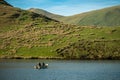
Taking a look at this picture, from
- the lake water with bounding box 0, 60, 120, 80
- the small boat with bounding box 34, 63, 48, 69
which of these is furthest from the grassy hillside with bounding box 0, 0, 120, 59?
the lake water with bounding box 0, 60, 120, 80

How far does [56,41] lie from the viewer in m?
119

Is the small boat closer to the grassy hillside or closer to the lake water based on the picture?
the lake water

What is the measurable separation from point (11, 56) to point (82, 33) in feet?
106

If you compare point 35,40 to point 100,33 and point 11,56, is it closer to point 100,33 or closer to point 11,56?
point 11,56

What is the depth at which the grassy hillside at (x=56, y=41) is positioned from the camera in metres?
108

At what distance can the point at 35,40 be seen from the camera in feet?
405

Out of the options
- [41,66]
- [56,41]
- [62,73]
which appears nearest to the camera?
[62,73]

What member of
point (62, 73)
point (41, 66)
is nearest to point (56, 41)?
point (41, 66)

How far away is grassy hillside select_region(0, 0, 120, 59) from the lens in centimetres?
10812

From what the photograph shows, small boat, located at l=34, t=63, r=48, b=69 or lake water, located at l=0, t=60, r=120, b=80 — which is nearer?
lake water, located at l=0, t=60, r=120, b=80

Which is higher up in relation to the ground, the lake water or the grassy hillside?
the grassy hillside

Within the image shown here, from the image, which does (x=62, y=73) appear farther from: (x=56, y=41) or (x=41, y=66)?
(x=56, y=41)

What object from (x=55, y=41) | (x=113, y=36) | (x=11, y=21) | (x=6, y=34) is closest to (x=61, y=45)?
(x=55, y=41)

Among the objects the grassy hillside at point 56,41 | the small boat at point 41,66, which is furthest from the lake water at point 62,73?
the grassy hillside at point 56,41
